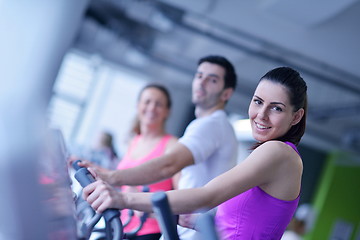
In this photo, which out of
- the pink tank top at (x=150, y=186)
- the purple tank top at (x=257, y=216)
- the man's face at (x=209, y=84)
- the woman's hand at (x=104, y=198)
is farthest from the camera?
the pink tank top at (x=150, y=186)

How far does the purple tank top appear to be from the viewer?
114 centimetres

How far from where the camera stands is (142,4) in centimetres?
565

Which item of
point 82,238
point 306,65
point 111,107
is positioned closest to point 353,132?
point 306,65

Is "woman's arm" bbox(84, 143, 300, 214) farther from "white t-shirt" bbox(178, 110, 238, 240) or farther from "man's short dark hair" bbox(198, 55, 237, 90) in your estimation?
"man's short dark hair" bbox(198, 55, 237, 90)

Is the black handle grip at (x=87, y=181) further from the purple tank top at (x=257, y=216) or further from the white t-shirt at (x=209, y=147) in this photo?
the white t-shirt at (x=209, y=147)

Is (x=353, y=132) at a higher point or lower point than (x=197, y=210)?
higher

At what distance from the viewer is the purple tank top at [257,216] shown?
114 centimetres

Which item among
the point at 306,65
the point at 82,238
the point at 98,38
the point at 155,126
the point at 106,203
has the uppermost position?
the point at 306,65

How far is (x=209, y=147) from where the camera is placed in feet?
5.32

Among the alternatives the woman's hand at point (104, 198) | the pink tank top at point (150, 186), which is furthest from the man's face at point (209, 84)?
the woman's hand at point (104, 198)

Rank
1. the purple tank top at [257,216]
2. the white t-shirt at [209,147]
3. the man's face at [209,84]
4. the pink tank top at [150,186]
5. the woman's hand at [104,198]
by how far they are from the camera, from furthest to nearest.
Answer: the pink tank top at [150,186] → the man's face at [209,84] → the white t-shirt at [209,147] → the purple tank top at [257,216] → the woman's hand at [104,198]

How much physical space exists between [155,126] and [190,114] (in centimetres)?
970

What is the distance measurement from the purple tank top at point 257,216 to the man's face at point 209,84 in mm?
604

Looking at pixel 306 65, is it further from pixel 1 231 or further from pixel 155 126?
pixel 1 231
